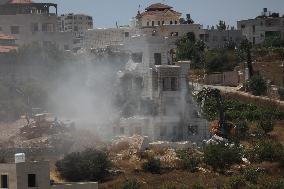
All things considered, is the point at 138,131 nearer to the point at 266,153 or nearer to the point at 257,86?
the point at 266,153

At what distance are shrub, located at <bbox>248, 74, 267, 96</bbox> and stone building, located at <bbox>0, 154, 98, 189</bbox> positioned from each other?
1577 inches

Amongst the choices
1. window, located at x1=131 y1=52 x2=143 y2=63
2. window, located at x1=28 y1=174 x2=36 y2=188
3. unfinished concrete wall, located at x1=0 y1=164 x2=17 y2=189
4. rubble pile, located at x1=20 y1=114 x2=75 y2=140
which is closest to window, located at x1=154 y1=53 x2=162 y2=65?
window, located at x1=131 y1=52 x2=143 y2=63

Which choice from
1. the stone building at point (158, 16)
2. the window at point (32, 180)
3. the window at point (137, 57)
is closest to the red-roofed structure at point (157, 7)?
the stone building at point (158, 16)

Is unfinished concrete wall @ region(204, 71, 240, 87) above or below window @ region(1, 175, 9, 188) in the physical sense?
above

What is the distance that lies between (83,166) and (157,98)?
1136 cm

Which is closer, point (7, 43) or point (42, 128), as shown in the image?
point (42, 128)

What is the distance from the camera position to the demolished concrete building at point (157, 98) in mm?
60219

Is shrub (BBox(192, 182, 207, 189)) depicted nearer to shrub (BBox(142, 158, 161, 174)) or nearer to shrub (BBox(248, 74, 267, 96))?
shrub (BBox(142, 158, 161, 174))

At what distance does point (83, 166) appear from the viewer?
5162 cm

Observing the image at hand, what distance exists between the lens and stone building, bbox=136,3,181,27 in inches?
3593

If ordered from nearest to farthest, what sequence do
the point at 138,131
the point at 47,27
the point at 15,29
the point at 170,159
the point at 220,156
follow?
the point at 220,156
the point at 170,159
the point at 138,131
the point at 15,29
the point at 47,27

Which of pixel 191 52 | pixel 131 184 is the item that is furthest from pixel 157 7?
pixel 131 184

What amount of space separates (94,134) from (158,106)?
491 centimetres

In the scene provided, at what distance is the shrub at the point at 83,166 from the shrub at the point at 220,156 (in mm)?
6657
